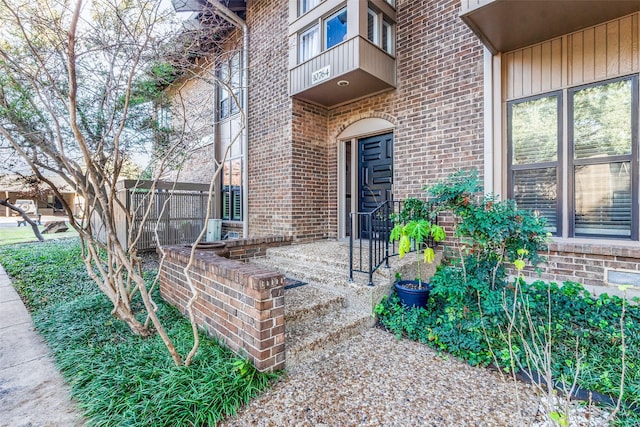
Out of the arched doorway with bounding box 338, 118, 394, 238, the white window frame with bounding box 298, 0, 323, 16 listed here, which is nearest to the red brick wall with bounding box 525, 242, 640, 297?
the arched doorway with bounding box 338, 118, 394, 238

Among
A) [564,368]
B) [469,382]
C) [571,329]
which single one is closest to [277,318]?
[469,382]

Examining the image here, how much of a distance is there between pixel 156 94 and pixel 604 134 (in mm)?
7315

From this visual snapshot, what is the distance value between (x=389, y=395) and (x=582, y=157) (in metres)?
3.53

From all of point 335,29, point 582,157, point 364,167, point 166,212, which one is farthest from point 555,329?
point 166,212

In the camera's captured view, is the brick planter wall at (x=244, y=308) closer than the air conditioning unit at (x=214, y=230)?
Yes

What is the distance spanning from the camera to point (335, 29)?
5.01 m

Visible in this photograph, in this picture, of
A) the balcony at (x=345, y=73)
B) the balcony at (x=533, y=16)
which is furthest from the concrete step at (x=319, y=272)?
the balcony at (x=533, y=16)

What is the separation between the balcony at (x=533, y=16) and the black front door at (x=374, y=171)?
2.11 meters

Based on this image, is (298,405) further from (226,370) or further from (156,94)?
(156,94)

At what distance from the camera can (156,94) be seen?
6.18m

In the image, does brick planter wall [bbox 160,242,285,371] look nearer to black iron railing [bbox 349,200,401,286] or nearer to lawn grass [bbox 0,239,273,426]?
lawn grass [bbox 0,239,273,426]

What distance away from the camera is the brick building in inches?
131

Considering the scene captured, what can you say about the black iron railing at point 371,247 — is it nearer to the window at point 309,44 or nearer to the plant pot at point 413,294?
the plant pot at point 413,294

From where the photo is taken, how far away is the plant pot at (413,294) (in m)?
3.29
